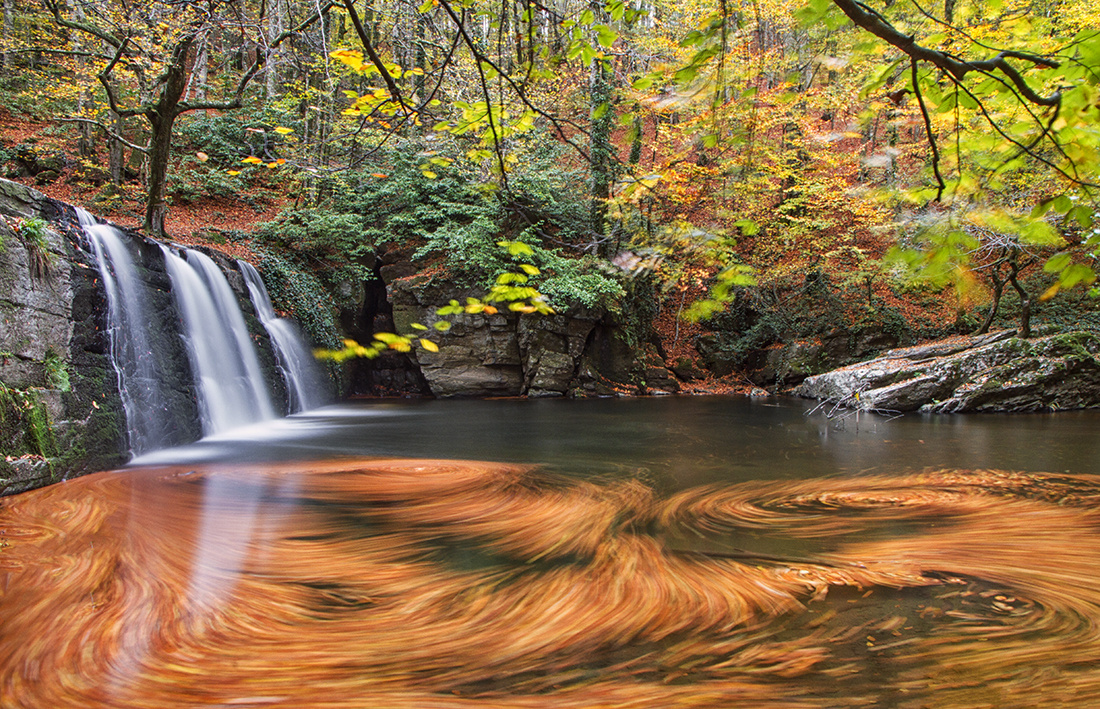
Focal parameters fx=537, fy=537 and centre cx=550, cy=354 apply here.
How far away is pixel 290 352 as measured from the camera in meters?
10.2

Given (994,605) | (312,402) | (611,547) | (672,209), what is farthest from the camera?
(672,209)

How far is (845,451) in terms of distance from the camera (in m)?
5.95

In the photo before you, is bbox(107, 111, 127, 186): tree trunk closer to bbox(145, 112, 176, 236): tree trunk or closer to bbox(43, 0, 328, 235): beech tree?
bbox(43, 0, 328, 235): beech tree

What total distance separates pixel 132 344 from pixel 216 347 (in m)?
1.96

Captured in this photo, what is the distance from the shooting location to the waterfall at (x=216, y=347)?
7195 millimetres

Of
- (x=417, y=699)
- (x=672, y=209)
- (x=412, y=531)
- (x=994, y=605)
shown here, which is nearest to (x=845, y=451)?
(x=994, y=605)

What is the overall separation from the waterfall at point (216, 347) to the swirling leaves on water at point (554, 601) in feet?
11.9

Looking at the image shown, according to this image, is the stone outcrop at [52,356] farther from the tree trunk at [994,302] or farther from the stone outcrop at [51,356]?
the tree trunk at [994,302]

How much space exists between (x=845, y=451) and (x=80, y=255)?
814cm

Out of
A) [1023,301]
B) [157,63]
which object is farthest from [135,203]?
[1023,301]

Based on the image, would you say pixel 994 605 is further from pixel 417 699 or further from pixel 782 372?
pixel 782 372

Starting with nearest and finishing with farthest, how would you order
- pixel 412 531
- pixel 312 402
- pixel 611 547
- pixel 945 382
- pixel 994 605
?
pixel 994 605 → pixel 611 547 → pixel 412 531 → pixel 945 382 → pixel 312 402

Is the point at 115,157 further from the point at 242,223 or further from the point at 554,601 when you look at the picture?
the point at 554,601

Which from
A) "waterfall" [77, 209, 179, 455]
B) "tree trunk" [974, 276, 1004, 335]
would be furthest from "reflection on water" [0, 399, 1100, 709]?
"tree trunk" [974, 276, 1004, 335]
